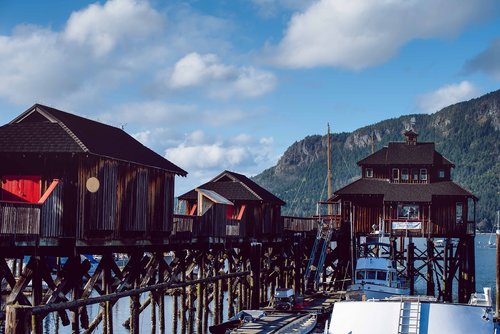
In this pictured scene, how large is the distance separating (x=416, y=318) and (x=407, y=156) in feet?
124

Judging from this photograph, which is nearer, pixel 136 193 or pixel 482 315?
pixel 482 315

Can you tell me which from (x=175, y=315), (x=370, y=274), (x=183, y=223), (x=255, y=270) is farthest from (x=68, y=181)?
(x=370, y=274)

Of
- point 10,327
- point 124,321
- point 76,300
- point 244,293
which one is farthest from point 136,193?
point 124,321

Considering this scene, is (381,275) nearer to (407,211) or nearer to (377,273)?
(377,273)

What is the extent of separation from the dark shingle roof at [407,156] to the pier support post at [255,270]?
1612 cm

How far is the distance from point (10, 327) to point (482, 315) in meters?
14.4

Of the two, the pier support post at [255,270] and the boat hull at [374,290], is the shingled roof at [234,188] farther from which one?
the boat hull at [374,290]

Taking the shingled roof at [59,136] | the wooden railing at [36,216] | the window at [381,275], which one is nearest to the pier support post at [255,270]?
the window at [381,275]

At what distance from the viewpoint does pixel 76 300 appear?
77.4 ft

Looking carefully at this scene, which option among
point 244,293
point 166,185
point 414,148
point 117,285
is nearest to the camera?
point 117,285

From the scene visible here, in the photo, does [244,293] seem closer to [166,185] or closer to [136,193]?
[166,185]

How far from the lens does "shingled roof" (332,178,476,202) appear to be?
5456cm

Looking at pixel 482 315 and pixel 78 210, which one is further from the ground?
pixel 78 210

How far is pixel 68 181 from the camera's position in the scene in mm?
24953
